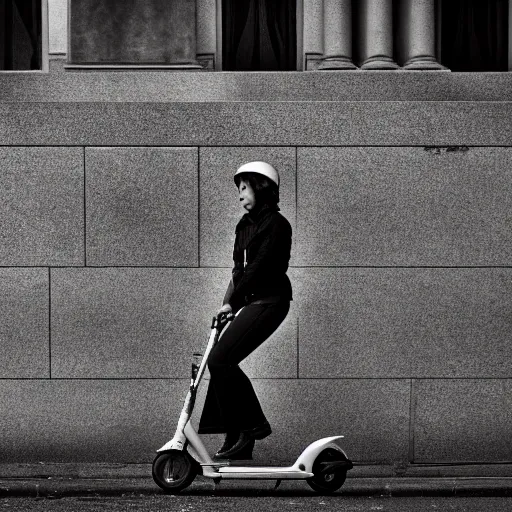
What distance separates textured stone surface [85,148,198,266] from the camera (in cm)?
984

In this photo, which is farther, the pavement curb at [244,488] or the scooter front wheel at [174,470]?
the pavement curb at [244,488]

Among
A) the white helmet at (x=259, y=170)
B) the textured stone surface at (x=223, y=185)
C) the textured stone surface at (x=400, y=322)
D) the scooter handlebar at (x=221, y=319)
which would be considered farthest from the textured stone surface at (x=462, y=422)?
the white helmet at (x=259, y=170)

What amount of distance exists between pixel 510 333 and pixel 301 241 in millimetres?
1962

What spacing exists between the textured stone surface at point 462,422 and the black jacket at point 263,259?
6.39ft

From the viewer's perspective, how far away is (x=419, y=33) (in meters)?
10.7

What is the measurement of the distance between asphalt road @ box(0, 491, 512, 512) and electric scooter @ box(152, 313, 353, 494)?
0.14m

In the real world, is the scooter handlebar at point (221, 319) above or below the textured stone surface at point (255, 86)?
below

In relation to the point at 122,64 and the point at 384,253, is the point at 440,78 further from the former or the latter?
the point at 122,64

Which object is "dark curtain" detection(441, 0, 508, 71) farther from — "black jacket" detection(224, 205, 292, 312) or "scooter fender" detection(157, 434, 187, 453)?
"scooter fender" detection(157, 434, 187, 453)

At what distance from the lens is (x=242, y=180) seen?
28.6 feet

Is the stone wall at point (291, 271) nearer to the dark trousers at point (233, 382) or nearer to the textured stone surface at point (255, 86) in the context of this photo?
the textured stone surface at point (255, 86)

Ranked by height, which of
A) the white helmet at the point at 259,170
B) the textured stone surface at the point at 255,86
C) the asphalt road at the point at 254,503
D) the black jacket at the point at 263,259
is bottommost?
the asphalt road at the point at 254,503

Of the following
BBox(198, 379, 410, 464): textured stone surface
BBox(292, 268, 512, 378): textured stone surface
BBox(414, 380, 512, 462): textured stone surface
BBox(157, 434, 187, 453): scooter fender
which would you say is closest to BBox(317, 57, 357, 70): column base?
BBox(292, 268, 512, 378): textured stone surface

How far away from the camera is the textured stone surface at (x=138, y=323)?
386 inches
